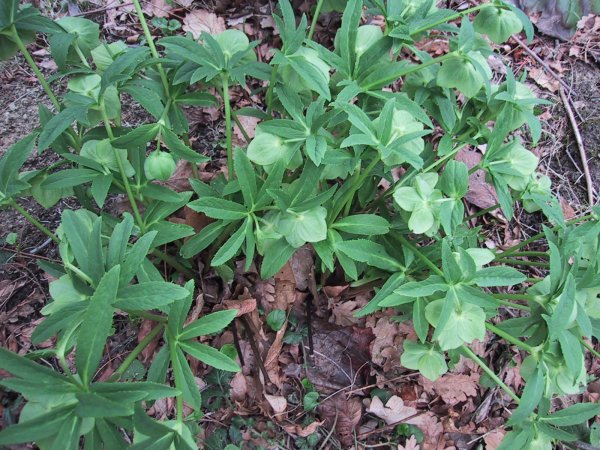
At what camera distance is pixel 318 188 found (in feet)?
4.77

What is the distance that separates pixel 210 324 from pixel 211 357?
0.07 meters

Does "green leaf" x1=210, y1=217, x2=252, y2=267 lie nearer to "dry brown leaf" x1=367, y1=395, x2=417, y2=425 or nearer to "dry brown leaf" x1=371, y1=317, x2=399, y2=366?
"dry brown leaf" x1=371, y1=317, x2=399, y2=366

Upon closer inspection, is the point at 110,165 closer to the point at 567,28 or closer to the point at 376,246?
the point at 376,246

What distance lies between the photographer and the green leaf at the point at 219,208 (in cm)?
121

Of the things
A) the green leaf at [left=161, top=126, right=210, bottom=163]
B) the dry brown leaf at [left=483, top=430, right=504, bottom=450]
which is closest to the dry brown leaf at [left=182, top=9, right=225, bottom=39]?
the green leaf at [left=161, top=126, right=210, bottom=163]

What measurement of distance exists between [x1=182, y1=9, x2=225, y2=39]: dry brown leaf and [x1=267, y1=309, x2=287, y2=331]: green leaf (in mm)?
1294

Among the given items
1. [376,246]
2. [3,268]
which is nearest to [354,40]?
[376,246]

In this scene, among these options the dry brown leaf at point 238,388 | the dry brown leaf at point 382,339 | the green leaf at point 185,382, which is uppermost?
the green leaf at point 185,382

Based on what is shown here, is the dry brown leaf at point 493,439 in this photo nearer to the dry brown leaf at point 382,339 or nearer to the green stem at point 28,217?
the dry brown leaf at point 382,339

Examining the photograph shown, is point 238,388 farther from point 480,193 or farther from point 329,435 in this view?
point 480,193

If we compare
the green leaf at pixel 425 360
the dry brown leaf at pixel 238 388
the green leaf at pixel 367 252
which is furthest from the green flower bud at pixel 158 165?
the green leaf at pixel 425 360

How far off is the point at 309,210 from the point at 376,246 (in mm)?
232

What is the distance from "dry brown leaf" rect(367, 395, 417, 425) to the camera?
1675 mm

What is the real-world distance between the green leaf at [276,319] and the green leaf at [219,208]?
499mm
